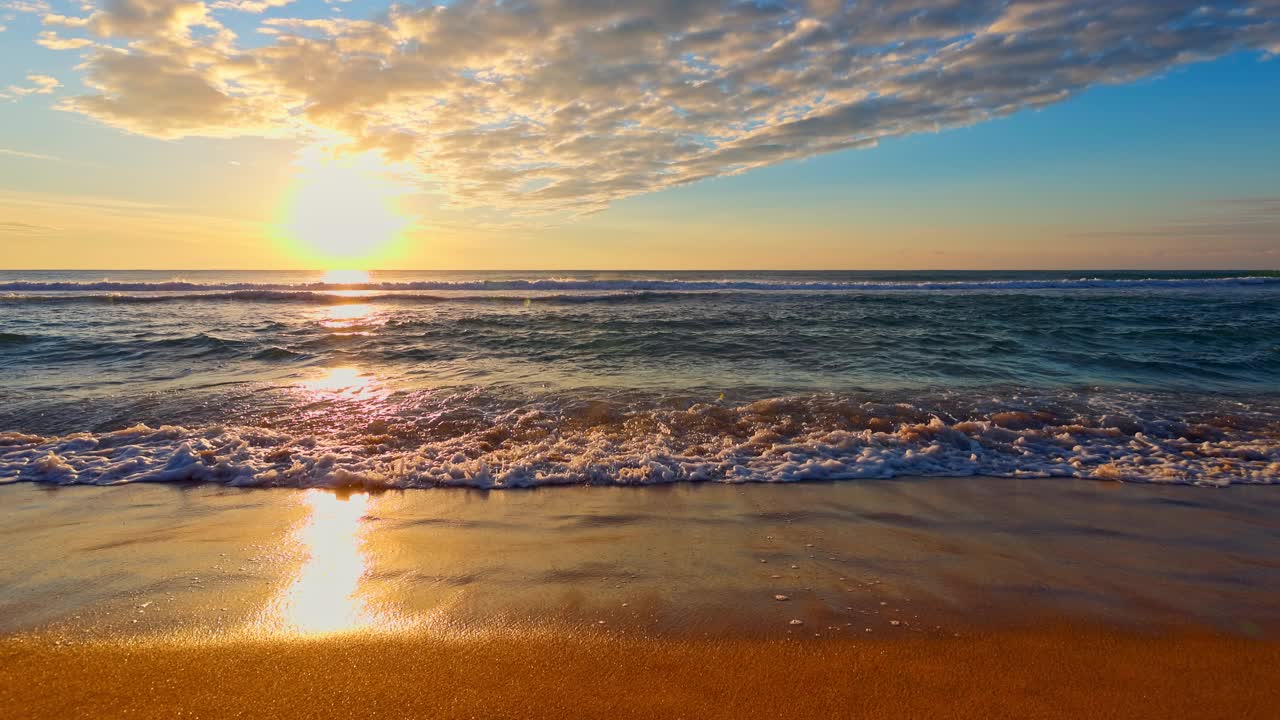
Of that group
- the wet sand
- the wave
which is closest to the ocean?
the wave

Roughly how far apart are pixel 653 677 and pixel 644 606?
1.71 feet

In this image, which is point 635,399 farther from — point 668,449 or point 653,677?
point 653,677

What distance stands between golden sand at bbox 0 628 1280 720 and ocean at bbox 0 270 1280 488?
2.24 meters

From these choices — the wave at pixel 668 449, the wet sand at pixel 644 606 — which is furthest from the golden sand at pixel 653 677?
the wave at pixel 668 449

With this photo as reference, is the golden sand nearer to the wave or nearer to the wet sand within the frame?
the wet sand

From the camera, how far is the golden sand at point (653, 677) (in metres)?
2.25

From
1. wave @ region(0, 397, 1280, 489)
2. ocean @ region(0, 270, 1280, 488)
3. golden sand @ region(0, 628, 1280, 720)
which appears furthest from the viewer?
ocean @ region(0, 270, 1280, 488)

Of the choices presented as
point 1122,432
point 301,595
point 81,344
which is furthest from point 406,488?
point 81,344

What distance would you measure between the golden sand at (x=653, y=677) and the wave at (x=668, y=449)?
7.27ft

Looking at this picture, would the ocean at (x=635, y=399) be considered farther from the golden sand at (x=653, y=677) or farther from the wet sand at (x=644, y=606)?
the golden sand at (x=653, y=677)

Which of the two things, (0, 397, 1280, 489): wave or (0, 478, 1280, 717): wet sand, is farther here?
(0, 397, 1280, 489): wave

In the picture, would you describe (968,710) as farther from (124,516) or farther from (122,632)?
(124,516)

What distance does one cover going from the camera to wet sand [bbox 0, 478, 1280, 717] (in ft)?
7.67

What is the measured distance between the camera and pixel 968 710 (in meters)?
2.23
